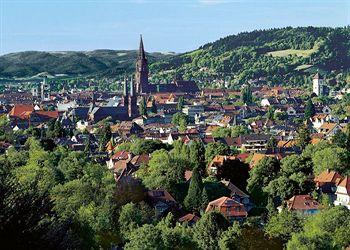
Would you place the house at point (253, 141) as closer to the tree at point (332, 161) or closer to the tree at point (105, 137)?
the tree at point (105, 137)

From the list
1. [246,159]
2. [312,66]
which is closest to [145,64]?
[312,66]

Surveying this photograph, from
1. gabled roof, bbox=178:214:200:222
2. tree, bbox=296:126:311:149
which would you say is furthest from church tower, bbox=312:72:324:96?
gabled roof, bbox=178:214:200:222

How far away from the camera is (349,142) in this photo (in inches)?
1640

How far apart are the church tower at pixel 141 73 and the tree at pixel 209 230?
9092 centimetres

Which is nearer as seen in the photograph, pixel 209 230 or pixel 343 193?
pixel 209 230

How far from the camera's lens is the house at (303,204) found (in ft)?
94.1

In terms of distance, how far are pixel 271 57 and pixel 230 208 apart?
117 metres

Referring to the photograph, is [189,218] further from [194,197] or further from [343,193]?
[343,193]

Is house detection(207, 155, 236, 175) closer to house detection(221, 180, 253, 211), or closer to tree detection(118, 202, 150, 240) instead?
house detection(221, 180, 253, 211)

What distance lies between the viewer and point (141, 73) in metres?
117

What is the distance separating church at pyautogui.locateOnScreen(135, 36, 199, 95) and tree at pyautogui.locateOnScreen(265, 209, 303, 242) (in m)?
86.0

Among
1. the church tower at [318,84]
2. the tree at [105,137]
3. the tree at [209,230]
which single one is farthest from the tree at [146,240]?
the church tower at [318,84]

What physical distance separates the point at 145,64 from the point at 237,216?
3527 inches

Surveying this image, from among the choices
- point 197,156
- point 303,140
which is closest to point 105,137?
point 303,140
